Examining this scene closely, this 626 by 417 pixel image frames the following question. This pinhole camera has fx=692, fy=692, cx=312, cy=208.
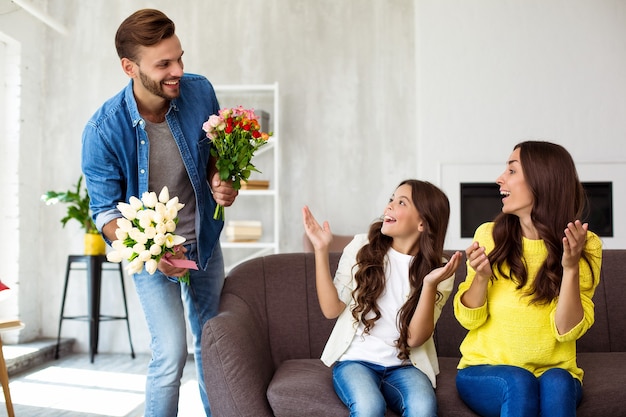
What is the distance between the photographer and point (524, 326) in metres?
2.26

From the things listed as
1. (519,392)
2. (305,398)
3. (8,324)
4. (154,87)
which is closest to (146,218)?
(154,87)

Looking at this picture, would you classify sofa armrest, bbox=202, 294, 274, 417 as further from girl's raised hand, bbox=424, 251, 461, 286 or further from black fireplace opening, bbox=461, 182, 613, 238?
black fireplace opening, bbox=461, 182, 613, 238

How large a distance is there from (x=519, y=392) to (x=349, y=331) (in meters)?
0.63

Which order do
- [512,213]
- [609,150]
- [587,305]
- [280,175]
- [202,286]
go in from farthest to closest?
[280,175]
[609,150]
[202,286]
[512,213]
[587,305]

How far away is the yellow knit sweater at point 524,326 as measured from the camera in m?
2.22

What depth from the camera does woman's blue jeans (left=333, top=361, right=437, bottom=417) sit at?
2.11 metres

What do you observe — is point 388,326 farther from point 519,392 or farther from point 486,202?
point 486,202

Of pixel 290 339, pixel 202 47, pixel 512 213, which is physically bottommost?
pixel 290 339

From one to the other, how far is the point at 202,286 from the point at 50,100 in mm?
3885

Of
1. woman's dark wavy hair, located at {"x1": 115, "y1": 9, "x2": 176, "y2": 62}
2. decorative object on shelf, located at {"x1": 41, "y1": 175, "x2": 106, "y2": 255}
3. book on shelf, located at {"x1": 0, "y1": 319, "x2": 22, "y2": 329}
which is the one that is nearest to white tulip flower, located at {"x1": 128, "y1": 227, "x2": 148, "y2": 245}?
woman's dark wavy hair, located at {"x1": 115, "y1": 9, "x2": 176, "y2": 62}

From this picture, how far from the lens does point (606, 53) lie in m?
5.31

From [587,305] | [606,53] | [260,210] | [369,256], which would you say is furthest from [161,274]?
[606,53]

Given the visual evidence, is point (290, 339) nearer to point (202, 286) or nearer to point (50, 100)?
point (202, 286)

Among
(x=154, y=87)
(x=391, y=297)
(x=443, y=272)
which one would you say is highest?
(x=154, y=87)
